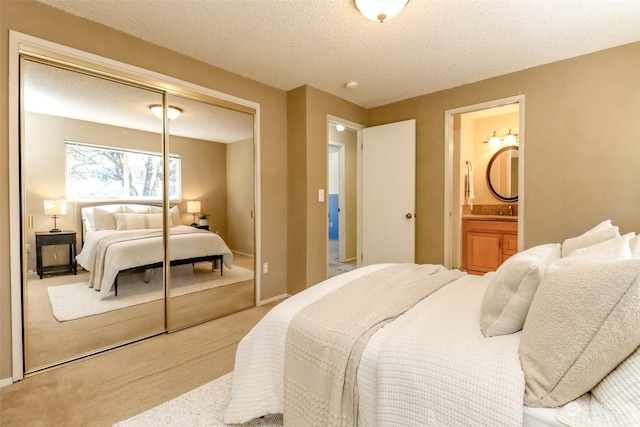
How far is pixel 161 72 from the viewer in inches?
100

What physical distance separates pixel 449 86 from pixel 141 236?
3.51 meters

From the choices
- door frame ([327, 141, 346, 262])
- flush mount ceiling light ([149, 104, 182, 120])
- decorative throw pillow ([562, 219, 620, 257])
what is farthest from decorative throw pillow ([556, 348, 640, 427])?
door frame ([327, 141, 346, 262])

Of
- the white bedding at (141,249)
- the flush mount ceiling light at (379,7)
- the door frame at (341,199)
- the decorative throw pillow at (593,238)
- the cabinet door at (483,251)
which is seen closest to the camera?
the decorative throw pillow at (593,238)

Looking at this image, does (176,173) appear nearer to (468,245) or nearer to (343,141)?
(343,141)

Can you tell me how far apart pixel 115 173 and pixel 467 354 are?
2.65m

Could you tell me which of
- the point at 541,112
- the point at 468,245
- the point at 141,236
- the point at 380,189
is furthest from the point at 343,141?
the point at 141,236

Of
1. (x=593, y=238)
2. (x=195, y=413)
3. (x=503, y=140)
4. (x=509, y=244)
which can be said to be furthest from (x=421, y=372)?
(x=503, y=140)

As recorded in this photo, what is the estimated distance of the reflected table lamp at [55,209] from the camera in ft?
6.77

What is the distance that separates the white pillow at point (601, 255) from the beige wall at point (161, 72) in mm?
2699

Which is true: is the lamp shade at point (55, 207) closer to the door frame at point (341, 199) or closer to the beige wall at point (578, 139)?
the beige wall at point (578, 139)

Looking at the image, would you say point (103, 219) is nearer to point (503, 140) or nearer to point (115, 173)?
point (115, 173)

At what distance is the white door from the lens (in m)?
3.75

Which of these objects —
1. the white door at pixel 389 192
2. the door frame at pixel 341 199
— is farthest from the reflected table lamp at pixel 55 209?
the door frame at pixel 341 199

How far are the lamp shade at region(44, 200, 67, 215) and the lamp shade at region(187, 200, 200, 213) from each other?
2.88 ft
